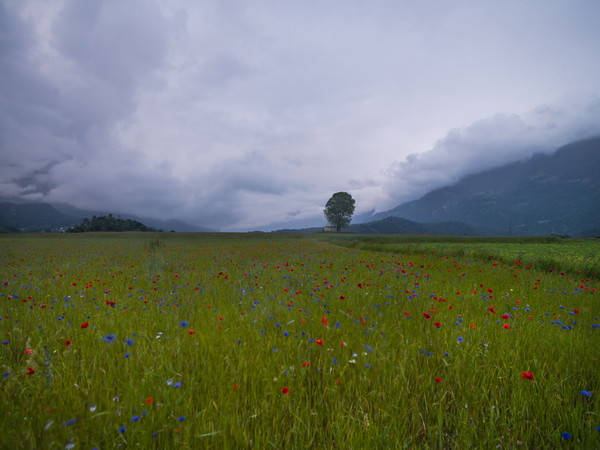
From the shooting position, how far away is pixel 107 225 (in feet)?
338

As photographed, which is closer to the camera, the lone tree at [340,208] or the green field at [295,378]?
the green field at [295,378]

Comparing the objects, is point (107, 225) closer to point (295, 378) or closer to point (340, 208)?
point (340, 208)

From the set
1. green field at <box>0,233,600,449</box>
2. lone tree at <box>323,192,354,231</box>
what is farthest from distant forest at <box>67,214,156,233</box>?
green field at <box>0,233,600,449</box>

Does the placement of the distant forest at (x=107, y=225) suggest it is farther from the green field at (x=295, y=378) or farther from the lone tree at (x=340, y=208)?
the green field at (x=295, y=378)

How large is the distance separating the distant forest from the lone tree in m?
78.6

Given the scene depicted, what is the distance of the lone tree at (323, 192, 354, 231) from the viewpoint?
103 m

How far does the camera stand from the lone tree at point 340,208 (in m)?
103

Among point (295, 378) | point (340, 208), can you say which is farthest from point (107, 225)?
point (295, 378)

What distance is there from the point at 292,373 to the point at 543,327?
3.68 metres

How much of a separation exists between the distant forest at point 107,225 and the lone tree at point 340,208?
7857 centimetres

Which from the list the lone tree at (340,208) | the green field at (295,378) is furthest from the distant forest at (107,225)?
the green field at (295,378)

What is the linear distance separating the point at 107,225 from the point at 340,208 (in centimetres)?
10156

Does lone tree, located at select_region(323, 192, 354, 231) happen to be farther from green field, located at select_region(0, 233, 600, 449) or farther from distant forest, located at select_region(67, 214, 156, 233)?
green field, located at select_region(0, 233, 600, 449)

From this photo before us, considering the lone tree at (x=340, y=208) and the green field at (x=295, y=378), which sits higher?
the lone tree at (x=340, y=208)
